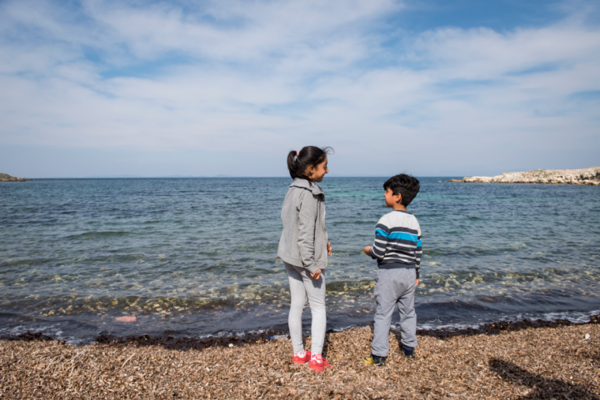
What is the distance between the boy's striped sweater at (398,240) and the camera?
3.75 meters

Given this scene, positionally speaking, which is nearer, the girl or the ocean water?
the girl

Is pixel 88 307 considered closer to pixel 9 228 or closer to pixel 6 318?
pixel 6 318

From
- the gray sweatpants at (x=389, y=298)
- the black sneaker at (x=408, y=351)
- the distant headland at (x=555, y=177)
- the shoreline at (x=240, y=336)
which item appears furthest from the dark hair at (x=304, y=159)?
the distant headland at (x=555, y=177)

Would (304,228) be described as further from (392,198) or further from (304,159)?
(392,198)

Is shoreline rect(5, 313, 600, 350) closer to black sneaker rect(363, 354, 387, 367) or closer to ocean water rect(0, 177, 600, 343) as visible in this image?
ocean water rect(0, 177, 600, 343)

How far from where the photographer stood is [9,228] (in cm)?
1548

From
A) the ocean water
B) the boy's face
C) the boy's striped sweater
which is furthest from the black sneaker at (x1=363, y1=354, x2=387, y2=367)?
the boy's face

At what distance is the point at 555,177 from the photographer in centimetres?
7150

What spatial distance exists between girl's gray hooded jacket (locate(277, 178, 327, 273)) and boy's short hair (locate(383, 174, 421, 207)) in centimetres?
97

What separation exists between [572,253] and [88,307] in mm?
14260

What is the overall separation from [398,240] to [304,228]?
3.94ft

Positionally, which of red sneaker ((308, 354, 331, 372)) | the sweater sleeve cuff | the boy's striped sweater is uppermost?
the boy's striped sweater

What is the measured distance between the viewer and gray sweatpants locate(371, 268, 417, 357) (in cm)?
383

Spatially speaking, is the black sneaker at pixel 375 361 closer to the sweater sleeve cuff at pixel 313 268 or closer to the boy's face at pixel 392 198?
the sweater sleeve cuff at pixel 313 268
